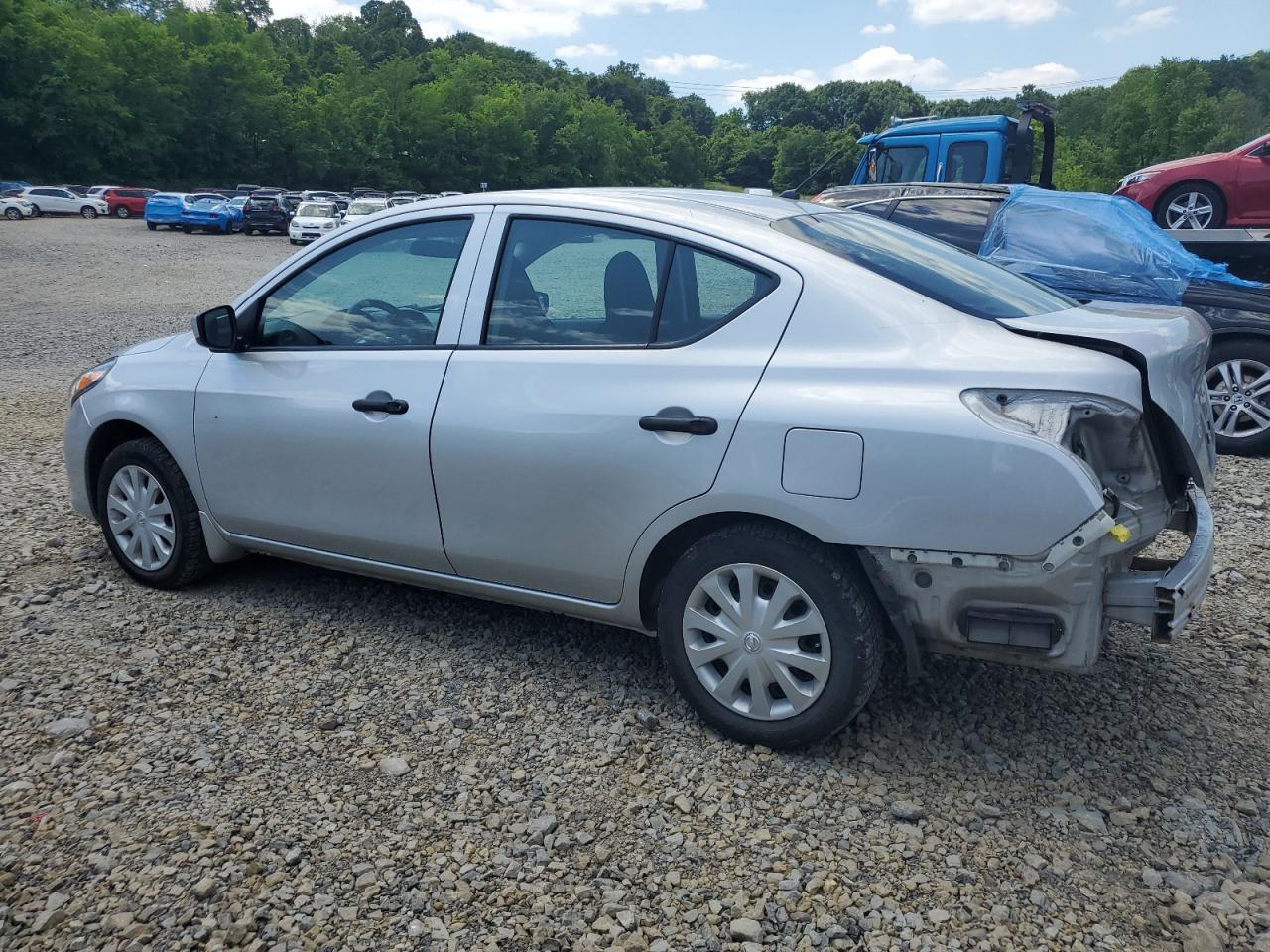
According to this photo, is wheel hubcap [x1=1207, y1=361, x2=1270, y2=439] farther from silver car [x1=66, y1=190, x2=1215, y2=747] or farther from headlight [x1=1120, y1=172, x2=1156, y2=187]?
headlight [x1=1120, y1=172, x2=1156, y2=187]

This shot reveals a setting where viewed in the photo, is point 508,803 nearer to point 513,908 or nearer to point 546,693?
point 513,908

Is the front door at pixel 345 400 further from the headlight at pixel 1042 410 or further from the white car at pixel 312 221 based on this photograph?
the white car at pixel 312 221

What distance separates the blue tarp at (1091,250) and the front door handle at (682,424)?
4719mm

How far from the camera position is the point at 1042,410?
2.75 m

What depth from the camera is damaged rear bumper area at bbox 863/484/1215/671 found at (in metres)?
2.76

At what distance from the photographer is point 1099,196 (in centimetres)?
786

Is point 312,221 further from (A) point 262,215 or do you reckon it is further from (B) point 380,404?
(B) point 380,404

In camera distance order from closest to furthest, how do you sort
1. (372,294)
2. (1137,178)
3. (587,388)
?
(587,388)
(372,294)
(1137,178)

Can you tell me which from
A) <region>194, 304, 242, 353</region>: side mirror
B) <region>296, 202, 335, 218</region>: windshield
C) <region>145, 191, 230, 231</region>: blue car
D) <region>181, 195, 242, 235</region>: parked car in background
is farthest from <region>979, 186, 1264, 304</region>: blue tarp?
<region>145, 191, 230, 231</region>: blue car

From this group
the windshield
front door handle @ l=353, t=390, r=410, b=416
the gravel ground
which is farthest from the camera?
the windshield

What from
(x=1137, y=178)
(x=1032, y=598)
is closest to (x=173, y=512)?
(x=1032, y=598)

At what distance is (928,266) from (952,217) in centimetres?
476

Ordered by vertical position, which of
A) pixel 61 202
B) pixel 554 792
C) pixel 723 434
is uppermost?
pixel 61 202

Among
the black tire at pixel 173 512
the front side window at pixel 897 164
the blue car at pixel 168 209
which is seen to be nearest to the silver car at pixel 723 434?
the black tire at pixel 173 512
